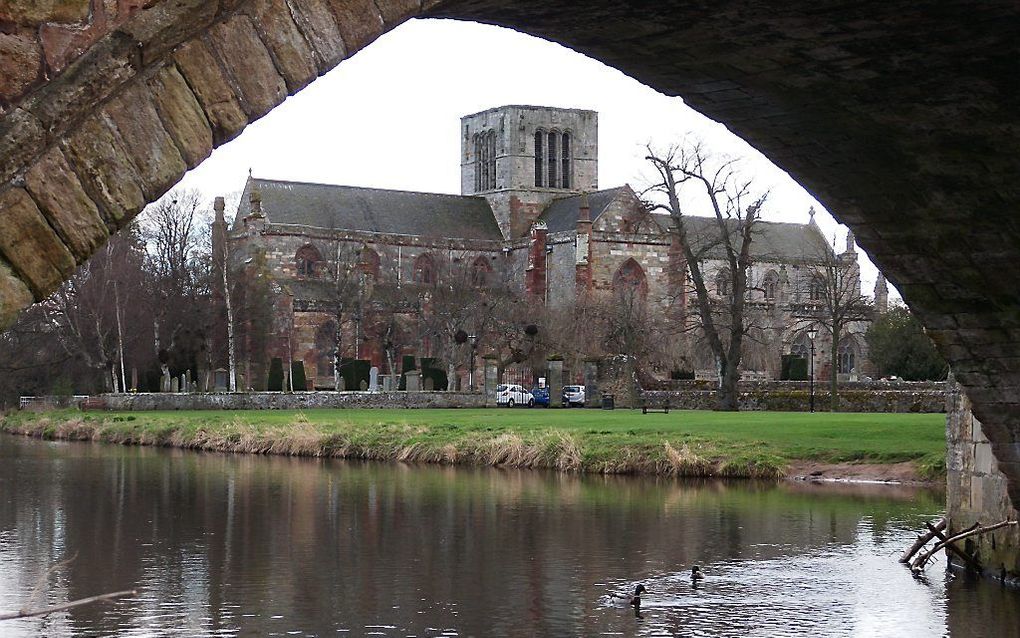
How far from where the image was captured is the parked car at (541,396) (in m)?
54.1

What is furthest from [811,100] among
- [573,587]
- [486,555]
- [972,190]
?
[486,555]

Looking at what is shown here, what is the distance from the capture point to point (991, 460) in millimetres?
13875

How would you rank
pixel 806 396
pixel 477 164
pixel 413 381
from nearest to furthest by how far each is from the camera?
pixel 806 396 < pixel 413 381 < pixel 477 164

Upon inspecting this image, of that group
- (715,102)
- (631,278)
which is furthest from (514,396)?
(715,102)

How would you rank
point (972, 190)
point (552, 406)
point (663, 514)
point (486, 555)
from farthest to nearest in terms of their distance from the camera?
1. point (552, 406)
2. point (663, 514)
3. point (486, 555)
4. point (972, 190)

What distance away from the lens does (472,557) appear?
17578mm

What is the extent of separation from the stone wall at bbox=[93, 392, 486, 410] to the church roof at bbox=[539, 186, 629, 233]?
22.5m

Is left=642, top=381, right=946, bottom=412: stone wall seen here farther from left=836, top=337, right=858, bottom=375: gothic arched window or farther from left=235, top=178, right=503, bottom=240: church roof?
left=836, top=337, right=858, bottom=375: gothic arched window

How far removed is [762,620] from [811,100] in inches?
271

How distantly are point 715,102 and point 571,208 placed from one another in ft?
225

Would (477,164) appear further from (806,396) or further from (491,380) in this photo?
(806,396)

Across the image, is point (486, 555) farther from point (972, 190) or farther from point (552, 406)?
point (552, 406)

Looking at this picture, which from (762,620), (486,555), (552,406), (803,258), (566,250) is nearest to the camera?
(762,620)

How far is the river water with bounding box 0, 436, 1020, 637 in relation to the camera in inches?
531
